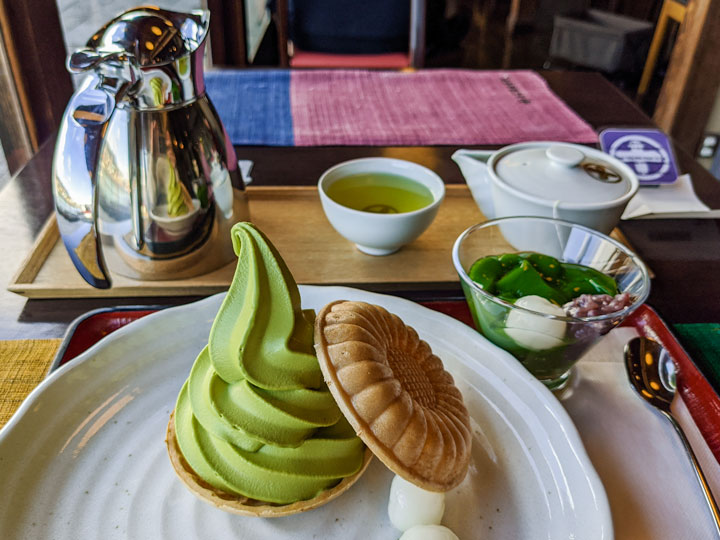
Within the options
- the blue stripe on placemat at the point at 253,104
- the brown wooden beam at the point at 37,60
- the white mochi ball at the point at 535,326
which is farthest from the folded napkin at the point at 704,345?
the brown wooden beam at the point at 37,60

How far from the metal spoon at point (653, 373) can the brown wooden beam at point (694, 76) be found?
1.91 m

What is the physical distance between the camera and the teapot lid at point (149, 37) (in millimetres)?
746

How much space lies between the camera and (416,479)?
0.56 meters

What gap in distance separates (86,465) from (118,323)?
0.23 meters

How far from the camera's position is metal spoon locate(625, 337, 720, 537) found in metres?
0.73

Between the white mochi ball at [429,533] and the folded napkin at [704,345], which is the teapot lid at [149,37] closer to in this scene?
the white mochi ball at [429,533]

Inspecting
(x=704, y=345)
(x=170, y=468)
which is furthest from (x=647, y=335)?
(x=170, y=468)

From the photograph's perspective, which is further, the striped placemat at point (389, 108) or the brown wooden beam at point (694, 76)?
the brown wooden beam at point (694, 76)

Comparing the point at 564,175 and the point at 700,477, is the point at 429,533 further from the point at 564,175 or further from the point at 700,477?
the point at 564,175

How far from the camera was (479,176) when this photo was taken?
1.03m

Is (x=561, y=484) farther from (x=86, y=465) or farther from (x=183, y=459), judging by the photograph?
(x=86, y=465)

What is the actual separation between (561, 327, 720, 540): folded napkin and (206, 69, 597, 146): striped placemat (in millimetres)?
762

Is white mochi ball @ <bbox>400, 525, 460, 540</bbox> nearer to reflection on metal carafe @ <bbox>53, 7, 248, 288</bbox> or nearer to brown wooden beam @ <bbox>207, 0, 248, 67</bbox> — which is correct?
reflection on metal carafe @ <bbox>53, 7, 248, 288</bbox>

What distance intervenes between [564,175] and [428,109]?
26.3 inches
